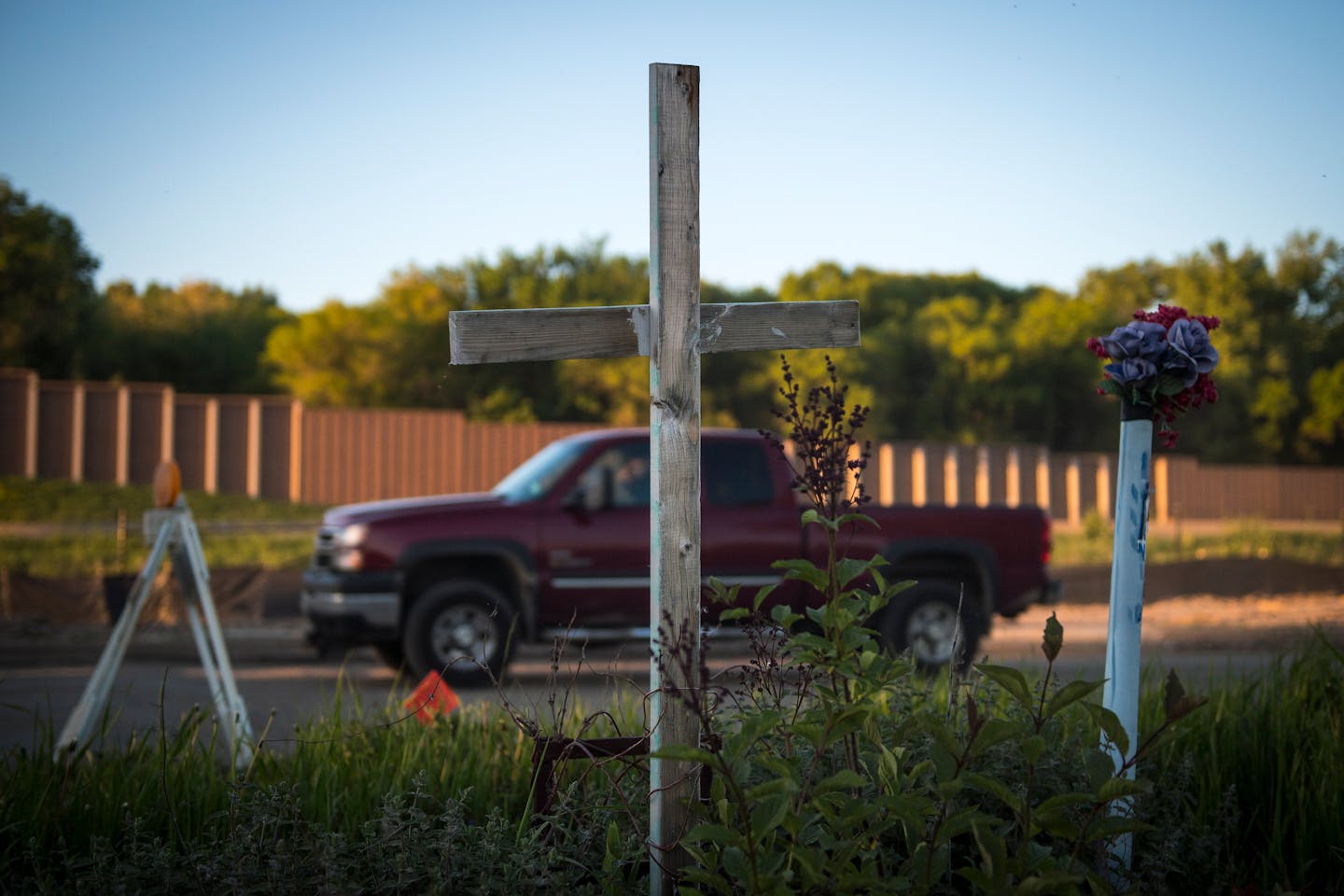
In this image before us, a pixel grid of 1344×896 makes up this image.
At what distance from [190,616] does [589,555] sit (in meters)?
4.72

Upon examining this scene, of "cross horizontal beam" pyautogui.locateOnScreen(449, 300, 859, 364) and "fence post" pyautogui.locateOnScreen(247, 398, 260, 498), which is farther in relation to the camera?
"fence post" pyautogui.locateOnScreen(247, 398, 260, 498)

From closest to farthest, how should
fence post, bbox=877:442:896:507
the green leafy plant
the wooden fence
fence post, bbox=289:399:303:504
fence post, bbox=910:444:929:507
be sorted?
the green leafy plant → the wooden fence → fence post, bbox=289:399:303:504 → fence post, bbox=877:442:896:507 → fence post, bbox=910:444:929:507

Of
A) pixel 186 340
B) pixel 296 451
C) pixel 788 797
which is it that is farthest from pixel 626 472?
pixel 186 340

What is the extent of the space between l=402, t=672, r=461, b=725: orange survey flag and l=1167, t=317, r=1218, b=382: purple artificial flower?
249 centimetres

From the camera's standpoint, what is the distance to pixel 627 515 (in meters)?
9.77

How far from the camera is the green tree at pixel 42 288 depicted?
2997 cm

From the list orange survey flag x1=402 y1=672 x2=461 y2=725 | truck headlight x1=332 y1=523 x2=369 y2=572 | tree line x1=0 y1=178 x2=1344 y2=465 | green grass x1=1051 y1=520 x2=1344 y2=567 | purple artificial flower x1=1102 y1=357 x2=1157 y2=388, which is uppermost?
tree line x1=0 y1=178 x2=1344 y2=465

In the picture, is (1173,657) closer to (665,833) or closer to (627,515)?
(627,515)

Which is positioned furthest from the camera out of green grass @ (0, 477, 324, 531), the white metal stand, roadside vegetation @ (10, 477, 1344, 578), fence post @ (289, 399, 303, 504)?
fence post @ (289, 399, 303, 504)

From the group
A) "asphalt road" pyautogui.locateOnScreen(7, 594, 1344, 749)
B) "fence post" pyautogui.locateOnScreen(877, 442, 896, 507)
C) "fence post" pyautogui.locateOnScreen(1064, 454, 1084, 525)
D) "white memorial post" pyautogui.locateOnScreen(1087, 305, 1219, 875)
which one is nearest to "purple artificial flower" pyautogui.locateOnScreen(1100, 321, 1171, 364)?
"white memorial post" pyautogui.locateOnScreen(1087, 305, 1219, 875)

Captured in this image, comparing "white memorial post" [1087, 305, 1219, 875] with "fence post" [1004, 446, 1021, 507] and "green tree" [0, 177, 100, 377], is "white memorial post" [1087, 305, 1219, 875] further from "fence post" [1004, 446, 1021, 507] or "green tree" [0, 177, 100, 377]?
"fence post" [1004, 446, 1021, 507]

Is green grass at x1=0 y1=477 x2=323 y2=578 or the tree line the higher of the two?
the tree line

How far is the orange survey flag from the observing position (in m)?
4.12

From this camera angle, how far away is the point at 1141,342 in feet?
11.4
